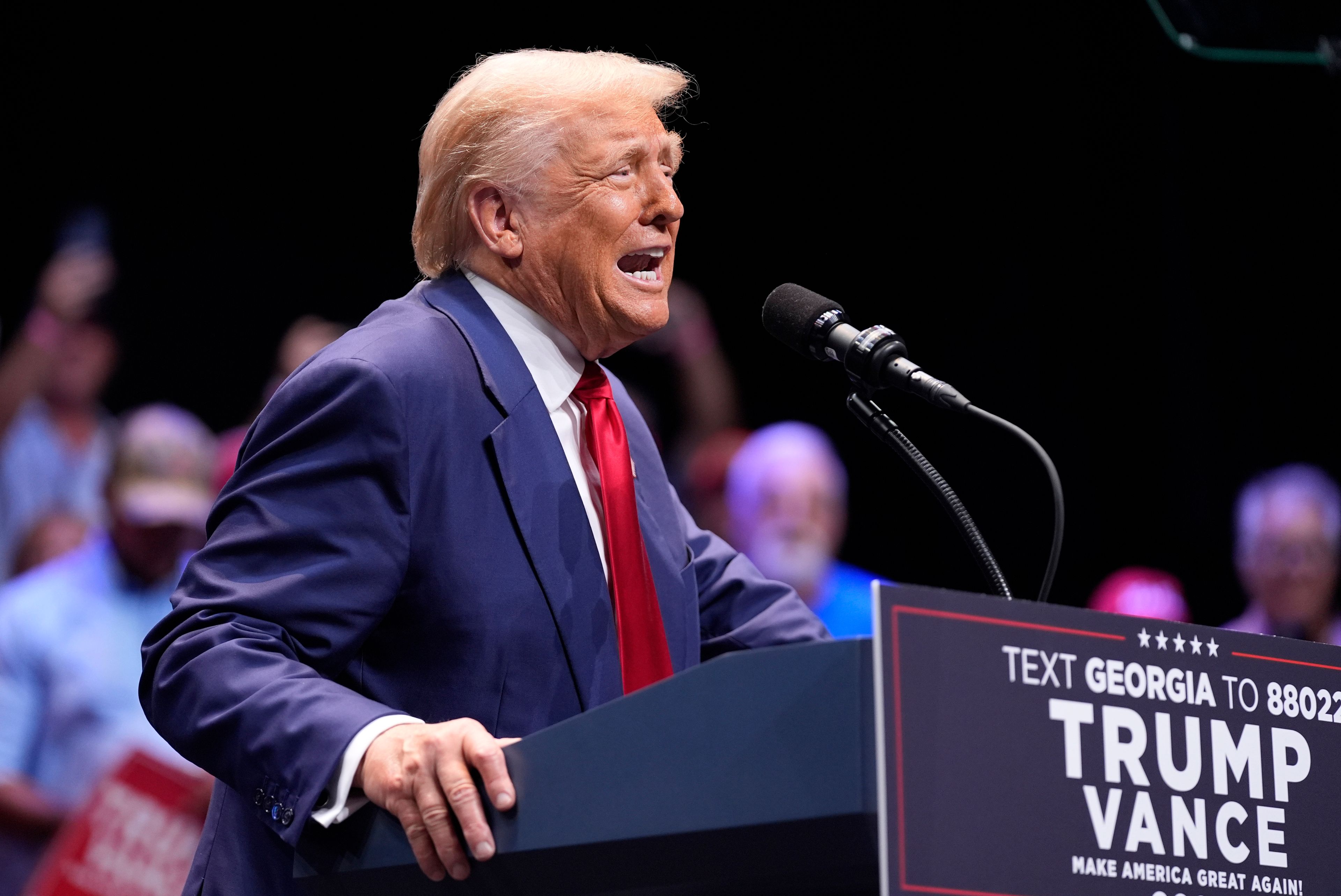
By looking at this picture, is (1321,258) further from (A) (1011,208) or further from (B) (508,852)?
(B) (508,852)

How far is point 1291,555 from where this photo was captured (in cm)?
441

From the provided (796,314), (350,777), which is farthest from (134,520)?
(350,777)

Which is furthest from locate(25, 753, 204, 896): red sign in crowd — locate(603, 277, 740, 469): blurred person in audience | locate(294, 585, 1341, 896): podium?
locate(294, 585, 1341, 896): podium

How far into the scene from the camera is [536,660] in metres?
1.46

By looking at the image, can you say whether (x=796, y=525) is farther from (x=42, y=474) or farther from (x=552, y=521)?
(x=552, y=521)

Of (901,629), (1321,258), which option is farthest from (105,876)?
(1321,258)

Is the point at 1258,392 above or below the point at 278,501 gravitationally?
above

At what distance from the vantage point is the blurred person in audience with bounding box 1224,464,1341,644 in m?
4.36

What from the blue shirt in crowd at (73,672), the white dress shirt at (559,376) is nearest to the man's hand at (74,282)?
the blue shirt in crowd at (73,672)

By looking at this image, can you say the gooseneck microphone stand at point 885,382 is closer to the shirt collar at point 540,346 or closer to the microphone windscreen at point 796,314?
the microphone windscreen at point 796,314

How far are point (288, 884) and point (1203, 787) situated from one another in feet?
2.77

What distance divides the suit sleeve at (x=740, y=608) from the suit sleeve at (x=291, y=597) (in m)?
0.52

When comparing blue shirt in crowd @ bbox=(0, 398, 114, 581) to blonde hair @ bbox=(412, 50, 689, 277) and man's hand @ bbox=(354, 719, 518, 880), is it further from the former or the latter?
man's hand @ bbox=(354, 719, 518, 880)

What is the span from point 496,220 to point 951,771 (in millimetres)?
1006
